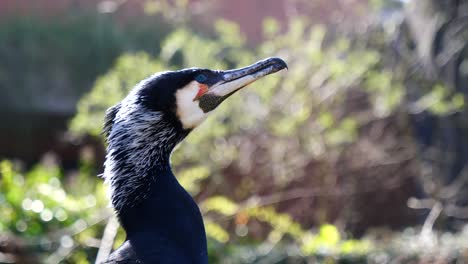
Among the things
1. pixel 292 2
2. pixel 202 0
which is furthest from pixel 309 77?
pixel 202 0

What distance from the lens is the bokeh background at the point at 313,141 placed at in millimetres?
6355

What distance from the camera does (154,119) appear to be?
3.07 meters

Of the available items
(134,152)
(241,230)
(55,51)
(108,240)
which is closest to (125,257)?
(134,152)

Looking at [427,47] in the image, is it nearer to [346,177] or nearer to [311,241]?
[346,177]

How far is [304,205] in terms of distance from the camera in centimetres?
794

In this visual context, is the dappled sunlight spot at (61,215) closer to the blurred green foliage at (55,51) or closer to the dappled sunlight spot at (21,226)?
the dappled sunlight spot at (21,226)

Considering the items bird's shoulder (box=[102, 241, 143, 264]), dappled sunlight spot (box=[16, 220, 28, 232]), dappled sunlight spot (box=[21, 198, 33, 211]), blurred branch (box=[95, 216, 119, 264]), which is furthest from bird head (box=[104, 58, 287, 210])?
dappled sunlight spot (box=[21, 198, 33, 211])

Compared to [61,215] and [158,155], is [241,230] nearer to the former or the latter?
[61,215]

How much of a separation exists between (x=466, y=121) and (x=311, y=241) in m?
2.80

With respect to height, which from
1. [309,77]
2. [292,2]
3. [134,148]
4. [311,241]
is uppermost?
[292,2]

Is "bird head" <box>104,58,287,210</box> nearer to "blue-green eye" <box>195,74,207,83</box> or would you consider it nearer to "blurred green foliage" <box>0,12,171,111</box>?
"blue-green eye" <box>195,74,207,83</box>

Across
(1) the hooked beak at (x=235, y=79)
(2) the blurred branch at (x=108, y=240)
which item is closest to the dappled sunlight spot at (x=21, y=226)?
(2) the blurred branch at (x=108, y=240)

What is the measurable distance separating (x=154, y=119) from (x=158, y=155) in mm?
141

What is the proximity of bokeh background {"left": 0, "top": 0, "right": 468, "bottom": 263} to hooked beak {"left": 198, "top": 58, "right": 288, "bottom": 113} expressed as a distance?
2.68m
